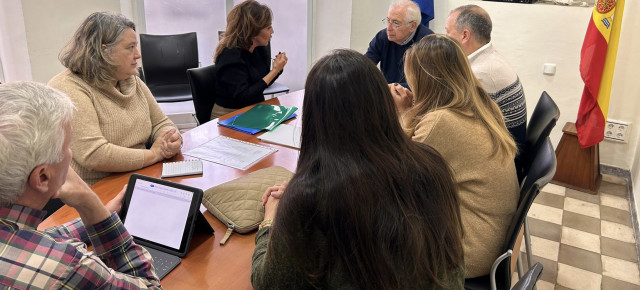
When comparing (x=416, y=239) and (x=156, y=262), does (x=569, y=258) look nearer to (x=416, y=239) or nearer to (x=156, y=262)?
(x=416, y=239)

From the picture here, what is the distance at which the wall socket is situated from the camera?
3.43 metres

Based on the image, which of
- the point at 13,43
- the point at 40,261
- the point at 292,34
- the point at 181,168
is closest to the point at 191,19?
the point at 292,34

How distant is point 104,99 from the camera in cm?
185

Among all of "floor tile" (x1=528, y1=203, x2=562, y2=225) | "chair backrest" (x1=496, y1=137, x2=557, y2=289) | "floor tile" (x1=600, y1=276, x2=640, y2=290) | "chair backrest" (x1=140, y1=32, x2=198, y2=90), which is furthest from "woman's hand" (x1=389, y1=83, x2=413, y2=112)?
"chair backrest" (x1=140, y1=32, x2=198, y2=90)

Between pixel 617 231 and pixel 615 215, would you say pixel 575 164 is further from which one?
pixel 617 231

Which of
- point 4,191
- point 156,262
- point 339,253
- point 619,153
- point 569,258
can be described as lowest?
point 569,258

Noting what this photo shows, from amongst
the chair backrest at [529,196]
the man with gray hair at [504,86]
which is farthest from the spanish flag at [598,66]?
the chair backrest at [529,196]

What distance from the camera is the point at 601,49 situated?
313 centimetres

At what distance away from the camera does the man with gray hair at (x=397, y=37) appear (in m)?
3.02

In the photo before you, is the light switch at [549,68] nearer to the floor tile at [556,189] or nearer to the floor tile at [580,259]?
the floor tile at [556,189]

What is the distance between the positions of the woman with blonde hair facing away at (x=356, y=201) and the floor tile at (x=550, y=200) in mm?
2524

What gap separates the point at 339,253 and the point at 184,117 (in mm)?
3834

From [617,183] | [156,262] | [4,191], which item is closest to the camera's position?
[4,191]

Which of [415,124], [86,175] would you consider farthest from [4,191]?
[415,124]
